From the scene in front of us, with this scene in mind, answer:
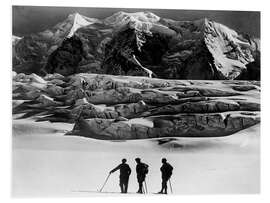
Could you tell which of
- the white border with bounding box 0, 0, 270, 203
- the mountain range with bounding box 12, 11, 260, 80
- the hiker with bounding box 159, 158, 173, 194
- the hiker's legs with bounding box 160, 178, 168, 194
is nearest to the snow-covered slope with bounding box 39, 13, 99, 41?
the mountain range with bounding box 12, 11, 260, 80

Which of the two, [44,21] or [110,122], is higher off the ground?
[44,21]

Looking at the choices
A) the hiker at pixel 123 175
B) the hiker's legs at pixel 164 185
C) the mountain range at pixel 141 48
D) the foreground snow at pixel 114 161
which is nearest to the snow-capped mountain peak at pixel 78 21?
the mountain range at pixel 141 48

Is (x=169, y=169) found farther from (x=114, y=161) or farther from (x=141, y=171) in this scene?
(x=114, y=161)

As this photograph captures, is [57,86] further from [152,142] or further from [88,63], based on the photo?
[152,142]

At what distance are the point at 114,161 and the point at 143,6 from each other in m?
1.33

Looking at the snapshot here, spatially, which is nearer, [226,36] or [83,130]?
[83,130]

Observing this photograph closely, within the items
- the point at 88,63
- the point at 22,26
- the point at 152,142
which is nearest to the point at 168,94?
the point at 152,142

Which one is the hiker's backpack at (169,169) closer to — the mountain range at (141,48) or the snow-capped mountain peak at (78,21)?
the mountain range at (141,48)

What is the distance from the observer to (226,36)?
426 cm

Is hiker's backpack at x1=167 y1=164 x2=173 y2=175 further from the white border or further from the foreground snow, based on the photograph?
the white border

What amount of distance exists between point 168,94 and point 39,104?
3.56ft

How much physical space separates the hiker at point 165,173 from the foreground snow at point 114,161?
0.12 ft

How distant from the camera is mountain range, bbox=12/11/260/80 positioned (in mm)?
4055

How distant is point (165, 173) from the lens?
13.1 feet
